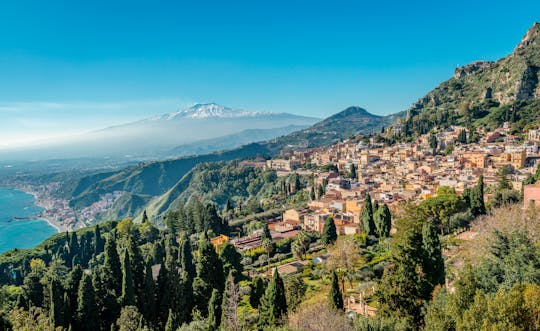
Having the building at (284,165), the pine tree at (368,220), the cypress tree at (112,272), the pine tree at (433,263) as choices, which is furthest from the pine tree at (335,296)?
the building at (284,165)

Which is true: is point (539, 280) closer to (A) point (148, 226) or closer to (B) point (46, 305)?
(B) point (46, 305)

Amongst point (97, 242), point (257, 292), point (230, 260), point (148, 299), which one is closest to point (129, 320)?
point (148, 299)

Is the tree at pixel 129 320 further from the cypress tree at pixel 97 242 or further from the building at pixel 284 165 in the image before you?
the building at pixel 284 165

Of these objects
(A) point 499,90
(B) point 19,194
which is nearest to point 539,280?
(A) point 499,90

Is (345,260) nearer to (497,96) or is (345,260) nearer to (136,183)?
(497,96)

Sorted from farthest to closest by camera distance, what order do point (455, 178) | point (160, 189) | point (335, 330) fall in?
point (160, 189) → point (455, 178) → point (335, 330)
